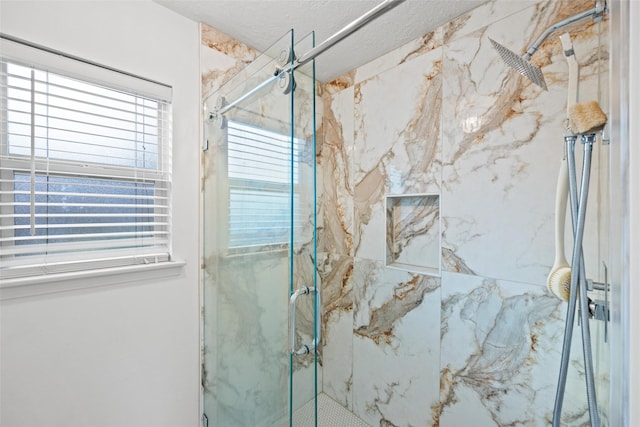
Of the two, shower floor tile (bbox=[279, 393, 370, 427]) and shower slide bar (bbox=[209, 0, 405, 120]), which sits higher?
shower slide bar (bbox=[209, 0, 405, 120])

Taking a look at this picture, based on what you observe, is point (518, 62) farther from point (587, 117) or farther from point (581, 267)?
point (581, 267)

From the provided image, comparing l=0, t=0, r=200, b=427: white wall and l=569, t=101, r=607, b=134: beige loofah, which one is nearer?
l=569, t=101, r=607, b=134: beige loofah

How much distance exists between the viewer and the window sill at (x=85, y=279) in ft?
3.17

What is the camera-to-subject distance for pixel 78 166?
110cm

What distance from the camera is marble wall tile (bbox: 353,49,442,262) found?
4.92ft

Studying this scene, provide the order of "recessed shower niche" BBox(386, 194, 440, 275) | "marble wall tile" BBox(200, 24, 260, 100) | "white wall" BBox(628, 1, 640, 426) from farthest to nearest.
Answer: "recessed shower niche" BBox(386, 194, 440, 275) < "marble wall tile" BBox(200, 24, 260, 100) < "white wall" BBox(628, 1, 640, 426)

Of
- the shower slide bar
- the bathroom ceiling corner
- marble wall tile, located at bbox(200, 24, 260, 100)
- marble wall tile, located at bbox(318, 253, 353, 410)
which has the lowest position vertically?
marble wall tile, located at bbox(318, 253, 353, 410)

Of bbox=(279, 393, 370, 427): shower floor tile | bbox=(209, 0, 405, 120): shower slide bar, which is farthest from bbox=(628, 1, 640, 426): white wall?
bbox=(279, 393, 370, 427): shower floor tile

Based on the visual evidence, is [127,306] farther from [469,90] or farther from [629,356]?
[469,90]

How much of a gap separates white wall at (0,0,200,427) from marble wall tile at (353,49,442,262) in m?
1.03

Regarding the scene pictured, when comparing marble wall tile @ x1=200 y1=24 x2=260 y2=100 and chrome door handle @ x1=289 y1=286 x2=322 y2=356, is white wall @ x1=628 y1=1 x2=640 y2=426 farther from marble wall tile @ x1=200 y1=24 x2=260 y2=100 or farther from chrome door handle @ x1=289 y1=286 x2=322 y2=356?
marble wall tile @ x1=200 y1=24 x2=260 y2=100

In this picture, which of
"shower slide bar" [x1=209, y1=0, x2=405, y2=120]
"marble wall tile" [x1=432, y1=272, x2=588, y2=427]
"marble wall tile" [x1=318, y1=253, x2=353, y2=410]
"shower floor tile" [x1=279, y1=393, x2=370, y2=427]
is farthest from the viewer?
"marble wall tile" [x1=318, y1=253, x2=353, y2=410]

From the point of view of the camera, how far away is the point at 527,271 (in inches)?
46.3

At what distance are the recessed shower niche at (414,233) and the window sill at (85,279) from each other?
123 cm
